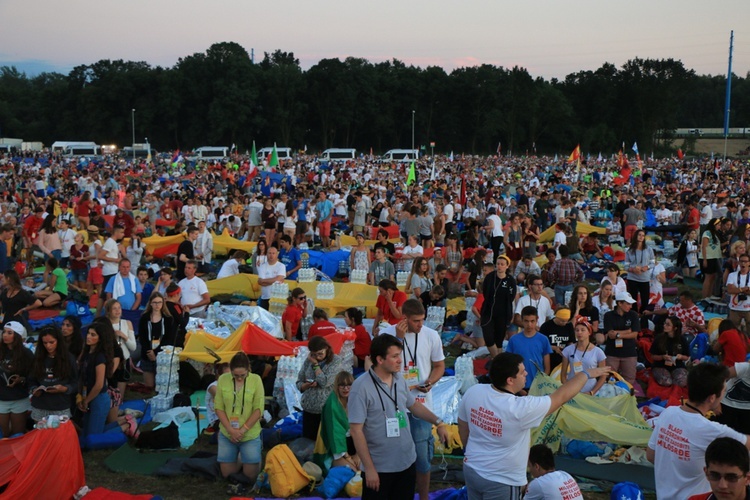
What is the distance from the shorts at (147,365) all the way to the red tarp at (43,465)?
2857 millimetres

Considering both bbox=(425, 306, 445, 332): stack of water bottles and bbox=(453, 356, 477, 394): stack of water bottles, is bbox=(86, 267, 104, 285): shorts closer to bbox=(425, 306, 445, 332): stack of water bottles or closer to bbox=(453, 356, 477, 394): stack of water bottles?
bbox=(425, 306, 445, 332): stack of water bottles

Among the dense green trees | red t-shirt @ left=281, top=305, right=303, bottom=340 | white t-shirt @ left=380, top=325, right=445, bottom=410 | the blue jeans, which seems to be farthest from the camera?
the dense green trees

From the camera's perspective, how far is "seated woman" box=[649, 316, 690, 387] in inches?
360

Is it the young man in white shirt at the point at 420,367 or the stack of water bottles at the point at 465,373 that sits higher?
the young man in white shirt at the point at 420,367

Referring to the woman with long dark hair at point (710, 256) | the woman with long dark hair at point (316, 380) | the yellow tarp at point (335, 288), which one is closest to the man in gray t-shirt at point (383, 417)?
the woman with long dark hair at point (316, 380)

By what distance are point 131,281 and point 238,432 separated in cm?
479

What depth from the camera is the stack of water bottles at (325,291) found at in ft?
41.7

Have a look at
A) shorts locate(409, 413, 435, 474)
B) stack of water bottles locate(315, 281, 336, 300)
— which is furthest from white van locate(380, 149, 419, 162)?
shorts locate(409, 413, 435, 474)

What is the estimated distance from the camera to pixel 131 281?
10953 millimetres

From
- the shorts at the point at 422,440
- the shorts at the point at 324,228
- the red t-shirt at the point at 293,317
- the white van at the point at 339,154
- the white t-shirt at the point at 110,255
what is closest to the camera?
the shorts at the point at 422,440

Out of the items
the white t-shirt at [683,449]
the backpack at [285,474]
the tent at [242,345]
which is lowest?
the backpack at [285,474]

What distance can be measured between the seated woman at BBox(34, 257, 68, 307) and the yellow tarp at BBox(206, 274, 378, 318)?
7.83 feet

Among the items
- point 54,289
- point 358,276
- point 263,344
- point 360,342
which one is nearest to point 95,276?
point 54,289

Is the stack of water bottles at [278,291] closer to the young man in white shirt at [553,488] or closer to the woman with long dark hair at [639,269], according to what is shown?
the woman with long dark hair at [639,269]
